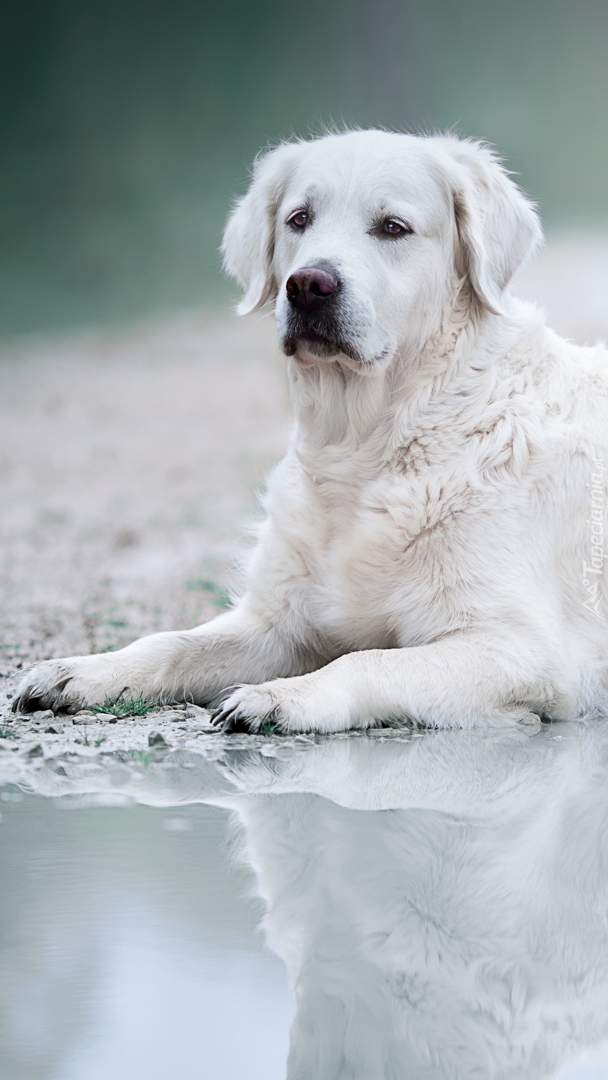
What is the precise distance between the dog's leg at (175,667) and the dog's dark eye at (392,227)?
1.18 metres

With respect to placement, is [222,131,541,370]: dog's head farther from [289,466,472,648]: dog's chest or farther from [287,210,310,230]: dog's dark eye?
[289,466,472,648]: dog's chest

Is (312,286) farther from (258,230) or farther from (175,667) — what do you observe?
(175,667)

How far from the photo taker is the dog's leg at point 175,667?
2834 mm

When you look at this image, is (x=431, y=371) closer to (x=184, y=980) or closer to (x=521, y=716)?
(x=521, y=716)

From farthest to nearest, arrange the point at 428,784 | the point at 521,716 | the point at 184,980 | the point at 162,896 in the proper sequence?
the point at 521,716, the point at 428,784, the point at 162,896, the point at 184,980

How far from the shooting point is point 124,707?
2.85 meters

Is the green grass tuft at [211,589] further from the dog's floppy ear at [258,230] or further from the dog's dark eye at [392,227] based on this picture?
the dog's dark eye at [392,227]

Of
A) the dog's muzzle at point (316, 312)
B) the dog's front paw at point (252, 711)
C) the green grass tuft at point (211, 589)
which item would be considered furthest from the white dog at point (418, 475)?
the green grass tuft at point (211, 589)

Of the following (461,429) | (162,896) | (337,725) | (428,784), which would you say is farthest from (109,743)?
(461,429)

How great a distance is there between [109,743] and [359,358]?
119 cm

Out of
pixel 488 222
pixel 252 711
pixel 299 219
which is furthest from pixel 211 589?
pixel 252 711

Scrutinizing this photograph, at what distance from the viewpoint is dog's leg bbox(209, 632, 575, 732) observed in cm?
256

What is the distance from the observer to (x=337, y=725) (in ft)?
8.64

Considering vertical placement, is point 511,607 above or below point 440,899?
above
